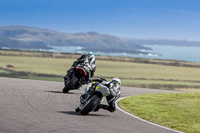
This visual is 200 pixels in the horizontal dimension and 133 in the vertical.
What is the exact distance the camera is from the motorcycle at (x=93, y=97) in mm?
12805

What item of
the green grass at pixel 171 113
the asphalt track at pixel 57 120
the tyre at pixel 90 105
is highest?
the tyre at pixel 90 105

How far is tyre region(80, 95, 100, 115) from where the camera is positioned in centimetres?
1279

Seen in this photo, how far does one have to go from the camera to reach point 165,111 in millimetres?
15797

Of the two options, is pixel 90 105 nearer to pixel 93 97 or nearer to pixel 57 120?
pixel 93 97

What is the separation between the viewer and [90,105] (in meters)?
12.8

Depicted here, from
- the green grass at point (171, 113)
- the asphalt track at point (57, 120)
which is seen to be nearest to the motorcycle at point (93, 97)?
the asphalt track at point (57, 120)

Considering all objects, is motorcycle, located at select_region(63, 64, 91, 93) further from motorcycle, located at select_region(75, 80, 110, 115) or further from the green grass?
motorcycle, located at select_region(75, 80, 110, 115)

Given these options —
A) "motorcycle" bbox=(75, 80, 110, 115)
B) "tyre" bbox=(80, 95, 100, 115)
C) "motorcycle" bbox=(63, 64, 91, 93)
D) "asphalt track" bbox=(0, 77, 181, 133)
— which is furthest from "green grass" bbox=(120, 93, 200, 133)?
"motorcycle" bbox=(63, 64, 91, 93)

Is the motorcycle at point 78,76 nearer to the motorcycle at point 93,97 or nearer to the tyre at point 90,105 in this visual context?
the motorcycle at point 93,97

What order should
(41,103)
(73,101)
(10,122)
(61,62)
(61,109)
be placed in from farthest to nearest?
1. (61,62)
2. (73,101)
3. (41,103)
4. (61,109)
5. (10,122)

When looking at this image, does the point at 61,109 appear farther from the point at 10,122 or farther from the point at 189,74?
the point at 189,74

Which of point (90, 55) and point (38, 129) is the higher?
point (90, 55)

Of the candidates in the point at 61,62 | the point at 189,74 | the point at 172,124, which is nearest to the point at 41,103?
the point at 172,124

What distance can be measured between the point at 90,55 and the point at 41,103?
18.3ft
